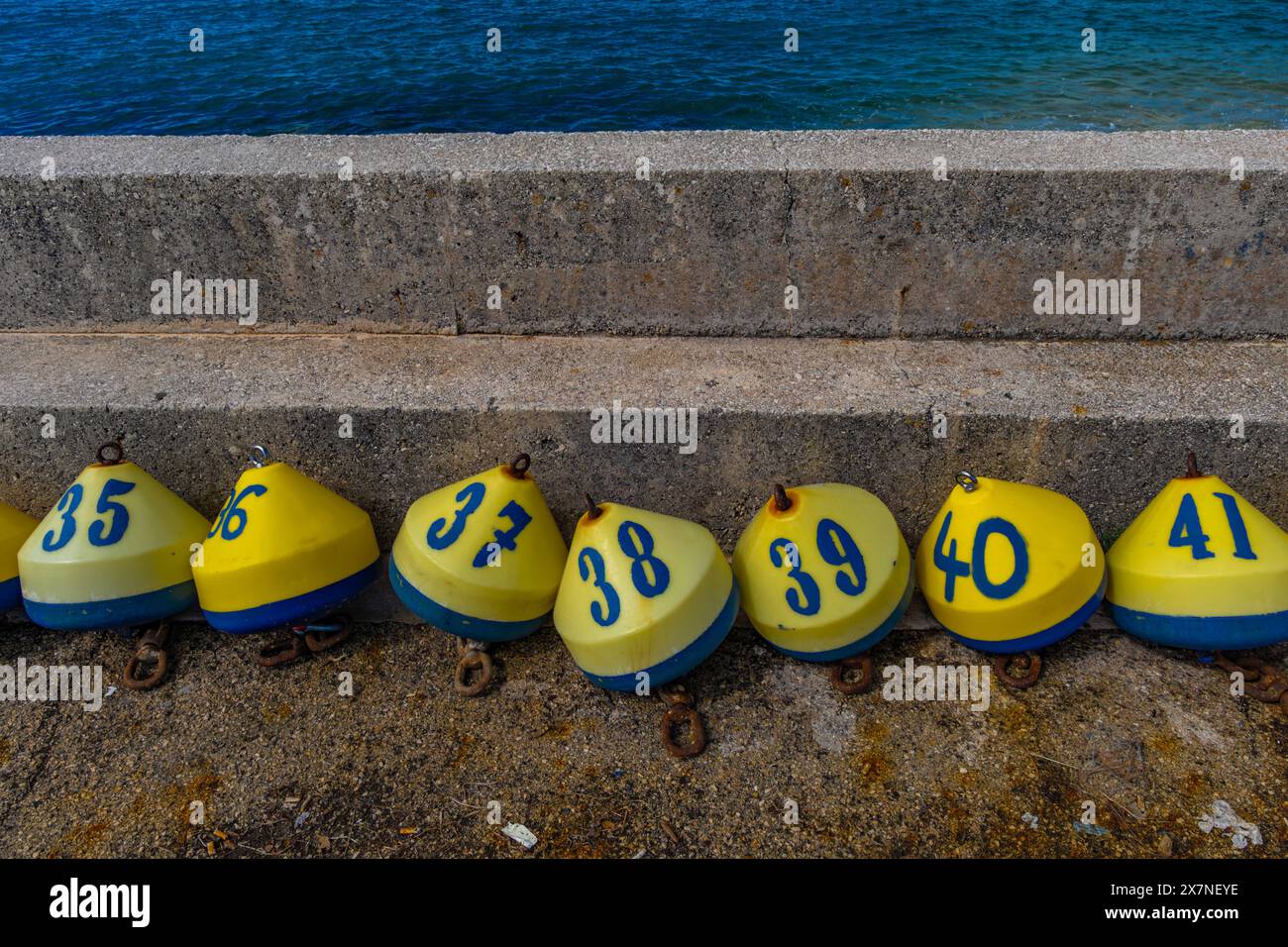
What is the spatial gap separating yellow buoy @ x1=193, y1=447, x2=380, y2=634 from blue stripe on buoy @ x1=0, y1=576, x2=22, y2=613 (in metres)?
0.80

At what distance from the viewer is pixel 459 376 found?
137 inches

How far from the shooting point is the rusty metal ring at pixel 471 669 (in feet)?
10.4

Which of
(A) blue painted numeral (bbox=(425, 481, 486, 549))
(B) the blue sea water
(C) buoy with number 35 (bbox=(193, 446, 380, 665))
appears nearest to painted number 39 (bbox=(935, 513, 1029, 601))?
(A) blue painted numeral (bbox=(425, 481, 486, 549))

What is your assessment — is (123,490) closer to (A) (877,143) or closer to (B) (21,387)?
(B) (21,387)

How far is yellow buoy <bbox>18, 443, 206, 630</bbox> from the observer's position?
3.13 m

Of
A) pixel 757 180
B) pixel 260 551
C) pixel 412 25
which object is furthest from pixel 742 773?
pixel 412 25

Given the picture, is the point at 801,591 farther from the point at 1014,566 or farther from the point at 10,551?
the point at 10,551

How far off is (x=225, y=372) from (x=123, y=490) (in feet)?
2.05

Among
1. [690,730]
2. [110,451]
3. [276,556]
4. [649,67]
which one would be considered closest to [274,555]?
[276,556]

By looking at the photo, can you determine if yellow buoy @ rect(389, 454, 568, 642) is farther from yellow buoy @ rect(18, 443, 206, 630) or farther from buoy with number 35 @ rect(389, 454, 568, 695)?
yellow buoy @ rect(18, 443, 206, 630)

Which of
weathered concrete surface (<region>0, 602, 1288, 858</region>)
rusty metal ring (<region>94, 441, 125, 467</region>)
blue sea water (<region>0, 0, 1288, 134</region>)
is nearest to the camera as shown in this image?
weathered concrete surface (<region>0, 602, 1288, 858</region>)

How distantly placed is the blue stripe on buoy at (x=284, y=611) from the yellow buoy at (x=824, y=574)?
153cm

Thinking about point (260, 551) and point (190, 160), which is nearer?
point (260, 551)

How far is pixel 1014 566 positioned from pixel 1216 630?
2.28ft
